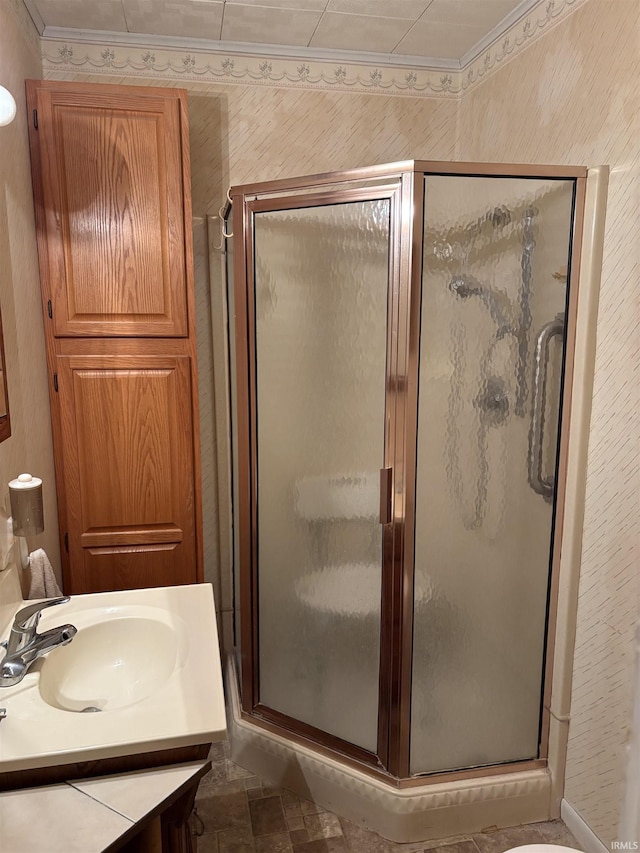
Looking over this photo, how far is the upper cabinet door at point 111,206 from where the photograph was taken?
180 centimetres

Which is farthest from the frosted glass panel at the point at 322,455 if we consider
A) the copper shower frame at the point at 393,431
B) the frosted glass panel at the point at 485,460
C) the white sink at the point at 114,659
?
the white sink at the point at 114,659

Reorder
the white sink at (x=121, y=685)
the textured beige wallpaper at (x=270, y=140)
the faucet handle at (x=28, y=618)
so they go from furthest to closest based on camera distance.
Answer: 1. the textured beige wallpaper at (x=270, y=140)
2. the faucet handle at (x=28, y=618)
3. the white sink at (x=121, y=685)

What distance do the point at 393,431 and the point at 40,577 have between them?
1001mm

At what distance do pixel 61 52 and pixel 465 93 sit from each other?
1.45 meters

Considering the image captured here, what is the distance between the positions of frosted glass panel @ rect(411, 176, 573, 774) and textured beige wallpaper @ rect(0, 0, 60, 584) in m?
1.05

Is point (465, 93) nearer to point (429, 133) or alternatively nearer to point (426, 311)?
point (429, 133)

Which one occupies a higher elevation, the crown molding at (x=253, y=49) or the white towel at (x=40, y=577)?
the crown molding at (x=253, y=49)

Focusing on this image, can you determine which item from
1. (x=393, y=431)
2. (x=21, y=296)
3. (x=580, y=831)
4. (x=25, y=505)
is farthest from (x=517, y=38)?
(x=580, y=831)

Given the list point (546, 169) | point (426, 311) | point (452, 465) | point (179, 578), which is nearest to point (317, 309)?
point (426, 311)

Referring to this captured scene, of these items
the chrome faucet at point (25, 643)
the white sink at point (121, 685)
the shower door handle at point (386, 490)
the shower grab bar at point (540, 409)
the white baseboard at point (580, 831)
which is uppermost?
the shower grab bar at point (540, 409)

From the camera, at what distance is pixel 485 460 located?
1.64m

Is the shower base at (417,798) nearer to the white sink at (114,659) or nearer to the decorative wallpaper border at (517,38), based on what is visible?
the white sink at (114,659)

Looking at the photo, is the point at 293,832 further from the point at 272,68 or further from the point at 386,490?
the point at 272,68

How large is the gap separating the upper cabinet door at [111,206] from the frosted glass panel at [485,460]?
2.84ft
